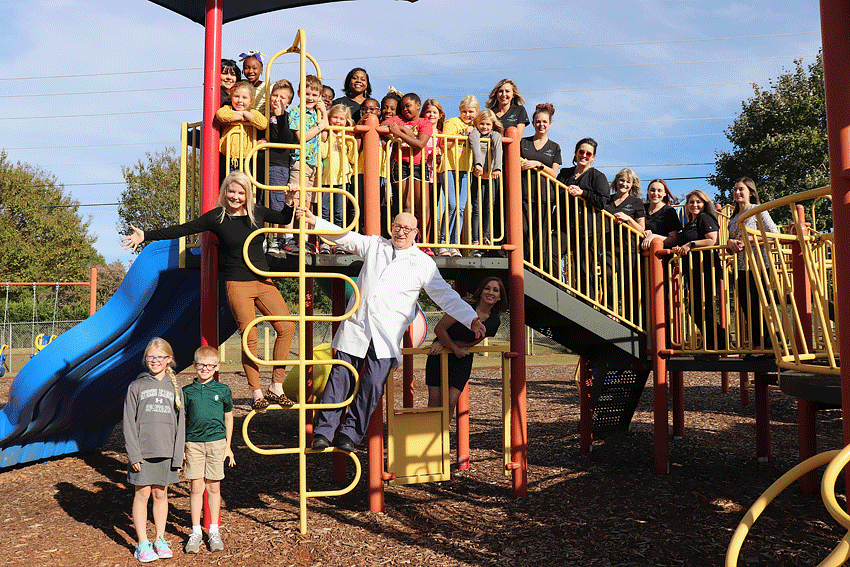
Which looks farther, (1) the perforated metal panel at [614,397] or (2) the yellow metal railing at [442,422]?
(1) the perforated metal panel at [614,397]

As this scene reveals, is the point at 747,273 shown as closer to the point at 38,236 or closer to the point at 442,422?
the point at 442,422

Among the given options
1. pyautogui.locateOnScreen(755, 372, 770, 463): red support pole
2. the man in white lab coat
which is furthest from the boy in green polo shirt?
pyautogui.locateOnScreen(755, 372, 770, 463): red support pole

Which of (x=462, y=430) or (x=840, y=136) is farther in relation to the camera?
(x=462, y=430)

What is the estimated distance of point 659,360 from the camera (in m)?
6.76

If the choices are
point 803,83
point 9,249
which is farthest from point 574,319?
point 9,249

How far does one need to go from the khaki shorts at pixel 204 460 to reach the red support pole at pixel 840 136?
3766mm

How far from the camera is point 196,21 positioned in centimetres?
601

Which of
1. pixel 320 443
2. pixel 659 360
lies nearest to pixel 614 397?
pixel 659 360

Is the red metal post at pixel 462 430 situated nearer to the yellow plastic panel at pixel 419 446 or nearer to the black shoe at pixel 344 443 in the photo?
the yellow plastic panel at pixel 419 446

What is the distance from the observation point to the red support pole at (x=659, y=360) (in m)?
6.75

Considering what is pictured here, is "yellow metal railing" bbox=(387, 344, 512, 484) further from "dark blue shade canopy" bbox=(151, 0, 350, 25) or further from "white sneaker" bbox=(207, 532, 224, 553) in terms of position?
"dark blue shade canopy" bbox=(151, 0, 350, 25)

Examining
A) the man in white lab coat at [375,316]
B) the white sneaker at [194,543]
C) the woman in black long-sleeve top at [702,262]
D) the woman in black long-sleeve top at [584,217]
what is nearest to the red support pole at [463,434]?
the woman in black long-sleeve top at [584,217]

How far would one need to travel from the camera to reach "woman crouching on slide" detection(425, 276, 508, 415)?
19.5ft

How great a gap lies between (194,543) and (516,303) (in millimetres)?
3126
